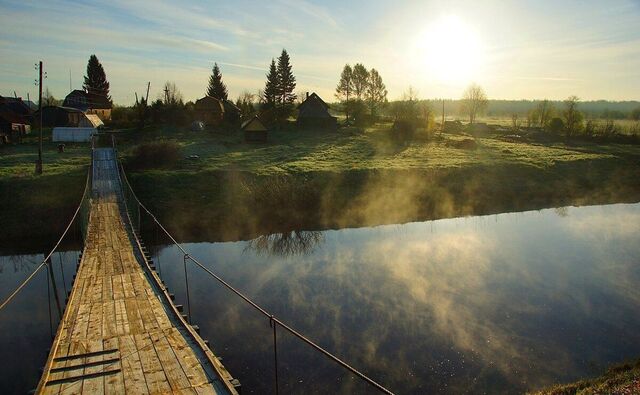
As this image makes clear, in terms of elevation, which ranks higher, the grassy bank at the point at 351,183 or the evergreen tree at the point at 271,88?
the evergreen tree at the point at 271,88

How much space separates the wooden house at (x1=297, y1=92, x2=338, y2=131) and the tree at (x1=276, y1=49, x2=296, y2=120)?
25.5 ft

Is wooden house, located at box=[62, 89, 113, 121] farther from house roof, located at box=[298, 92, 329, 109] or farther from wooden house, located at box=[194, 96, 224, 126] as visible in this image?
house roof, located at box=[298, 92, 329, 109]

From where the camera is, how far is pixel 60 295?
17.2 m

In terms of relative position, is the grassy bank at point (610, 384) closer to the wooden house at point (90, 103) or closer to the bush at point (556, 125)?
the bush at point (556, 125)

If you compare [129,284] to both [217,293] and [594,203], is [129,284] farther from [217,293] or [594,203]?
[594,203]

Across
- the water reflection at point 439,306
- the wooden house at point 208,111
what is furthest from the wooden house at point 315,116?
the water reflection at point 439,306

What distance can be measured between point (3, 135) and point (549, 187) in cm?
5603

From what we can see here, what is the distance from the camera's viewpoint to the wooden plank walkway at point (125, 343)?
7957mm

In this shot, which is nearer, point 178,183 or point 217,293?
point 217,293

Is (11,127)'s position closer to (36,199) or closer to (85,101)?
(85,101)

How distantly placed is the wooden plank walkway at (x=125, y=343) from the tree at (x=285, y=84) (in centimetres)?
5619

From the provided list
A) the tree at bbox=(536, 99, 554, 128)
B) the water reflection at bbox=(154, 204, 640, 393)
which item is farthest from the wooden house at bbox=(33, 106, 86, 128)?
the tree at bbox=(536, 99, 554, 128)

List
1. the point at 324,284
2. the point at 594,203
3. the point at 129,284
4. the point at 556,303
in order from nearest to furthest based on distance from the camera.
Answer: the point at 129,284, the point at 556,303, the point at 324,284, the point at 594,203

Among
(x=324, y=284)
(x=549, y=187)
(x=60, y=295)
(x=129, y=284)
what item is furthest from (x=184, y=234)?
(x=549, y=187)
